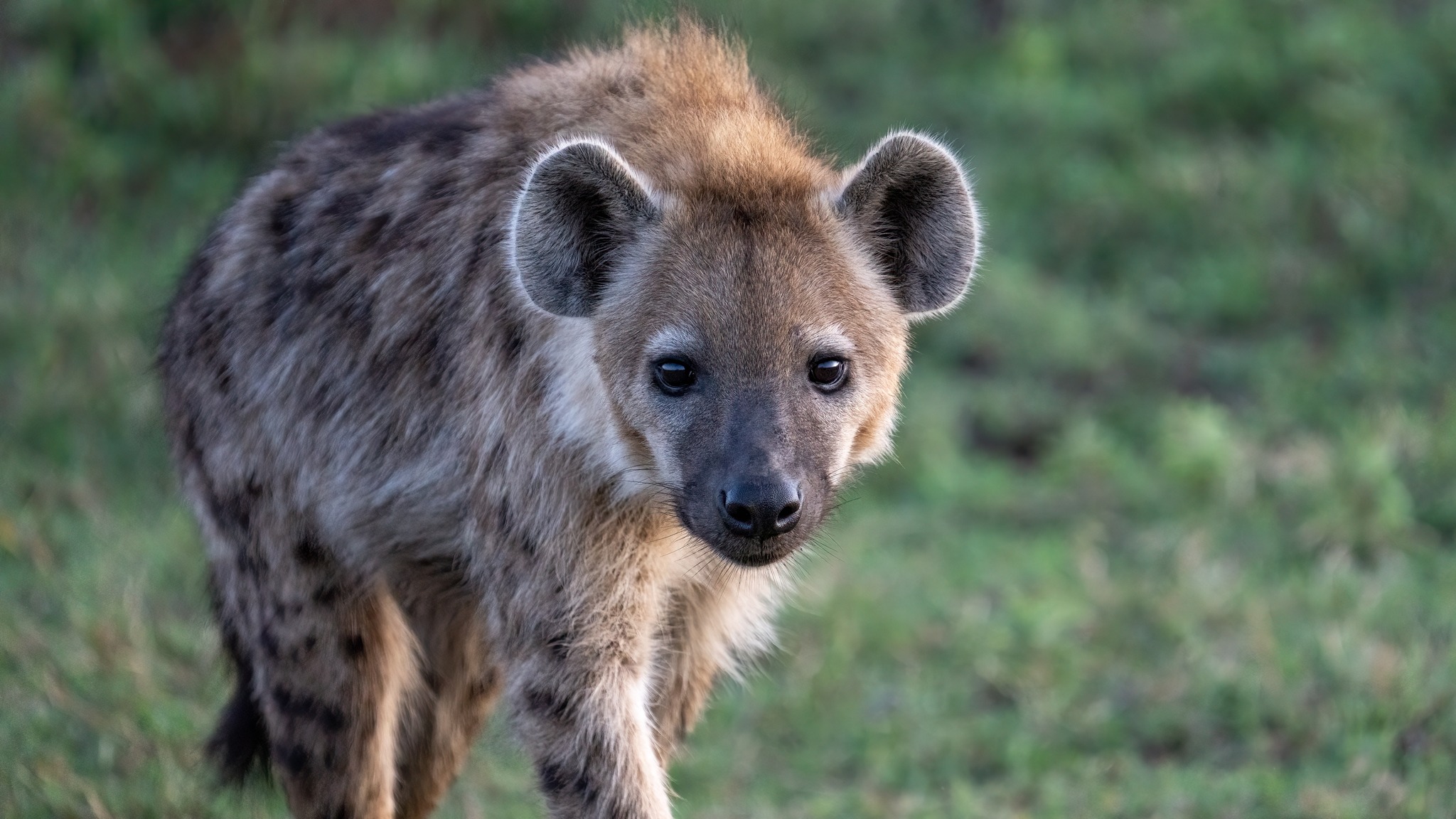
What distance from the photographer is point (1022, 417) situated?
5777 mm

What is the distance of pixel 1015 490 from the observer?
213 inches

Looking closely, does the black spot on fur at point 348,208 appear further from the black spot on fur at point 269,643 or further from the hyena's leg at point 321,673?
the black spot on fur at point 269,643

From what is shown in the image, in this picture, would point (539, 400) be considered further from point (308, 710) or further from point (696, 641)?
point (308, 710)

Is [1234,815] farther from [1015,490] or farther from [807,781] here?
[1015,490]

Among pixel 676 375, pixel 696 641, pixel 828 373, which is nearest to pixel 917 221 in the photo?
pixel 828 373

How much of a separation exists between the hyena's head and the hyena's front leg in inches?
9.6

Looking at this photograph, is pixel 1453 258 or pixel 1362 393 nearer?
pixel 1362 393

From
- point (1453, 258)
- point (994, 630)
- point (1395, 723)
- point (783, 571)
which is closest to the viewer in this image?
point (783, 571)

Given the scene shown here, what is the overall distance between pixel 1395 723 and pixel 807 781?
129 centimetres

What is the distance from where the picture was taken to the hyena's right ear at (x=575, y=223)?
266 cm

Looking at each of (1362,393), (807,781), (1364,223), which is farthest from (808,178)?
(1364,223)

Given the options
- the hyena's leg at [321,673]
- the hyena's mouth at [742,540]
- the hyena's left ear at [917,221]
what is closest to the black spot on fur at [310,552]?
the hyena's leg at [321,673]

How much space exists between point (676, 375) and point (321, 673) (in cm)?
91

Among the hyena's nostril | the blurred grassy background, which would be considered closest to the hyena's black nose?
the hyena's nostril
